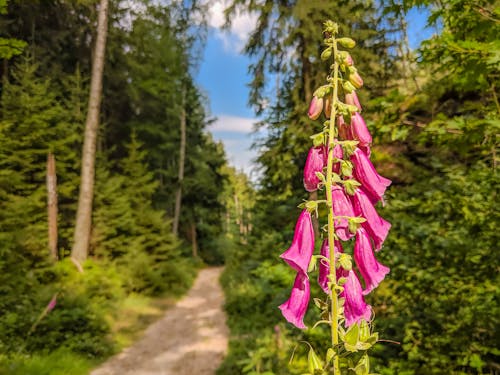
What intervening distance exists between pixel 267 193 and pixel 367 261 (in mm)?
10600

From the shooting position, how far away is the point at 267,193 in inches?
469

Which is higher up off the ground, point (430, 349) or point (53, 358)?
point (430, 349)

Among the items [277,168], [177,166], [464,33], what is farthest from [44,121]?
[177,166]

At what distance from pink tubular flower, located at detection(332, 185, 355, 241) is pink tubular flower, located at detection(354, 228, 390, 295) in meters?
0.08

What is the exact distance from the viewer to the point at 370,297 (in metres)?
4.94

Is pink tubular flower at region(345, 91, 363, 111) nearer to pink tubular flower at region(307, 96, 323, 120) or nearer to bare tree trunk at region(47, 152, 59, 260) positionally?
pink tubular flower at region(307, 96, 323, 120)

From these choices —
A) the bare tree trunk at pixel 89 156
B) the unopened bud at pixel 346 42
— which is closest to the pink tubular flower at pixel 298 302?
the unopened bud at pixel 346 42

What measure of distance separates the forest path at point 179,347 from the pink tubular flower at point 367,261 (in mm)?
5773

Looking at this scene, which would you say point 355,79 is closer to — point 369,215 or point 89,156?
point 369,215

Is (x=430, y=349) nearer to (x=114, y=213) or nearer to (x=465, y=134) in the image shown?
(x=465, y=134)

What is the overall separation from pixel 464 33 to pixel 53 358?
25.0ft

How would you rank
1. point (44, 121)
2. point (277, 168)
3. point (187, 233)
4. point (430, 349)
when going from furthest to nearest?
point (187, 233) < point (44, 121) < point (277, 168) < point (430, 349)

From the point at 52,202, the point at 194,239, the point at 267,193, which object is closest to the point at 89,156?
the point at 52,202

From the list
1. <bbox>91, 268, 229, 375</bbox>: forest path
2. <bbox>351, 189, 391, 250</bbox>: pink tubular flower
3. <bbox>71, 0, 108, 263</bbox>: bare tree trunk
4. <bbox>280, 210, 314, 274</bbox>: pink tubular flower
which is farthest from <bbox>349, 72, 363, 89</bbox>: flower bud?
<bbox>71, 0, 108, 263</bbox>: bare tree trunk
